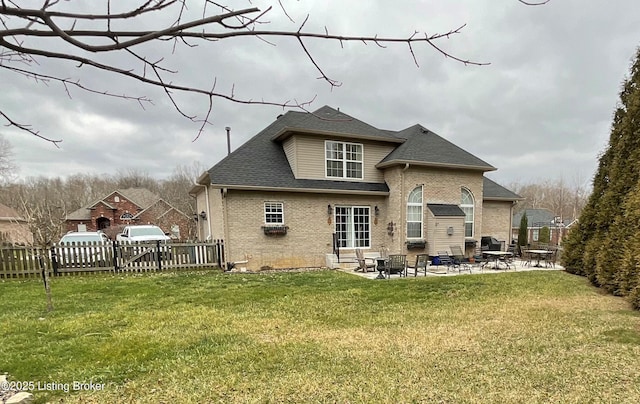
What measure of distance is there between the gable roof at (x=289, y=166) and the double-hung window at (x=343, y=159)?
17.3 inches

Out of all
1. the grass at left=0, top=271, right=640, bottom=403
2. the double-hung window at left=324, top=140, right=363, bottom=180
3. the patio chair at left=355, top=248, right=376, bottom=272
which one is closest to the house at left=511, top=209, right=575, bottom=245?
the double-hung window at left=324, top=140, right=363, bottom=180

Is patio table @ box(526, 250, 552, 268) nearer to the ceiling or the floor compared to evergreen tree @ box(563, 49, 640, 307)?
nearer to the floor

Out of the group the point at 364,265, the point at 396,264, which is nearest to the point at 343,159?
the point at 364,265

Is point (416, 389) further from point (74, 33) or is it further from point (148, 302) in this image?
point (148, 302)

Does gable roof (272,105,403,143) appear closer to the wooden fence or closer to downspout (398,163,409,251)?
downspout (398,163,409,251)

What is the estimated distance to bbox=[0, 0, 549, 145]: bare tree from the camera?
109 centimetres

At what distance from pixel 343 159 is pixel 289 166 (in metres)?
2.58

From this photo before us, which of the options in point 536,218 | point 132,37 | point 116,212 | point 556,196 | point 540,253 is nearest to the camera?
point 132,37

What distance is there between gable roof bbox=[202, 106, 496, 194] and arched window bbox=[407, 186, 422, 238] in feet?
4.08

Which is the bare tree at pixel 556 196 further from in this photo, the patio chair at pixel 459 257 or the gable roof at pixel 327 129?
the gable roof at pixel 327 129

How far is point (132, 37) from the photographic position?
1189mm

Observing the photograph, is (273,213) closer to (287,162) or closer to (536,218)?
(287,162)

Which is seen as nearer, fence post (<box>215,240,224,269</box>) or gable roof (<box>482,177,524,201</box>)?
fence post (<box>215,240,224,269</box>)

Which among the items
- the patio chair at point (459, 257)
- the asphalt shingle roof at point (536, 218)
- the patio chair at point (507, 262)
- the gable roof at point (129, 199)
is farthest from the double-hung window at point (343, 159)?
the asphalt shingle roof at point (536, 218)
